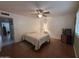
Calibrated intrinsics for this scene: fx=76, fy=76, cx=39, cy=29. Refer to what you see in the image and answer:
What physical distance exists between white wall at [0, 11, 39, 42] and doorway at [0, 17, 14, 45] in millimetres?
311

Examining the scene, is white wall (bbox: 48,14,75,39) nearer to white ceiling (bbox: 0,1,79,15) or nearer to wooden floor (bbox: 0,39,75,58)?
wooden floor (bbox: 0,39,75,58)

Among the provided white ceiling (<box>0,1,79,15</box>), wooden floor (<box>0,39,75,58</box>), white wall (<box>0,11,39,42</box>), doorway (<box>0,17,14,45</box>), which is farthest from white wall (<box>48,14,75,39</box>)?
doorway (<box>0,17,14,45</box>)

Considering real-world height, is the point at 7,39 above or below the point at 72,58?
above

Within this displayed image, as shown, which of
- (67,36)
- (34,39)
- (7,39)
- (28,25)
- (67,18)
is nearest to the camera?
(34,39)

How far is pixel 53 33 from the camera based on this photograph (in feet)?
21.0

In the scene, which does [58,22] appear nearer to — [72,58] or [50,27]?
[50,27]

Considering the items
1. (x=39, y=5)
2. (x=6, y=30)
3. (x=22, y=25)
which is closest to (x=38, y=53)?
(x=39, y=5)

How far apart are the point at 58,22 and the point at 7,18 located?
375 centimetres

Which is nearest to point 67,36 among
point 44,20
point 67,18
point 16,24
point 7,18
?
point 67,18

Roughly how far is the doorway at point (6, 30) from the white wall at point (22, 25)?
1.02 ft

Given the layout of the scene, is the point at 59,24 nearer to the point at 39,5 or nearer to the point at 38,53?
the point at 38,53

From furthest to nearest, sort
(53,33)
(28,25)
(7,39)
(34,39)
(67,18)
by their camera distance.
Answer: (53,33) < (28,25) < (67,18) < (7,39) < (34,39)

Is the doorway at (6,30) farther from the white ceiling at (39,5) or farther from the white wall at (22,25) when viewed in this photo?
the white ceiling at (39,5)

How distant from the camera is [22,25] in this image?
213 inches
